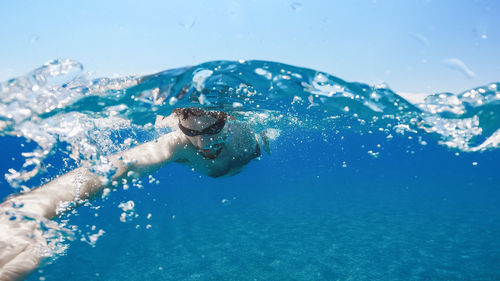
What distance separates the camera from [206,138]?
497cm

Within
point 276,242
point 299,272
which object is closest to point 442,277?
point 299,272

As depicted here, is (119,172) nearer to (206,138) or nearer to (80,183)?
(80,183)

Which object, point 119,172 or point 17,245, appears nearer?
point 17,245

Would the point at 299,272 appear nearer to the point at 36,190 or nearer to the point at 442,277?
the point at 442,277

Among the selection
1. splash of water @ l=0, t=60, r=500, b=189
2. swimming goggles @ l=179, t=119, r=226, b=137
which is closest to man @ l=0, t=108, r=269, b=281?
swimming goggles @ l=179, t=119, r=226, b=137

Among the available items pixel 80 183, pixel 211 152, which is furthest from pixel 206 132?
pixel 80 183

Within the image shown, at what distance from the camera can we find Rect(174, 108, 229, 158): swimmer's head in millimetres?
4895

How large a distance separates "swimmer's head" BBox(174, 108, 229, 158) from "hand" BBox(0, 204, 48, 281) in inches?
113

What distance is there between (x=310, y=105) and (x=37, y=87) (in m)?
6.75

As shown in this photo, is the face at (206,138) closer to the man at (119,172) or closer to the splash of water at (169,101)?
the man at (119,172)

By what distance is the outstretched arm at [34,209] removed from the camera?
6.22 ft

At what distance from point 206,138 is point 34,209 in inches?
118

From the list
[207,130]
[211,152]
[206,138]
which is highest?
[207,130]

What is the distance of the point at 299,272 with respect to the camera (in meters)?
10.0
